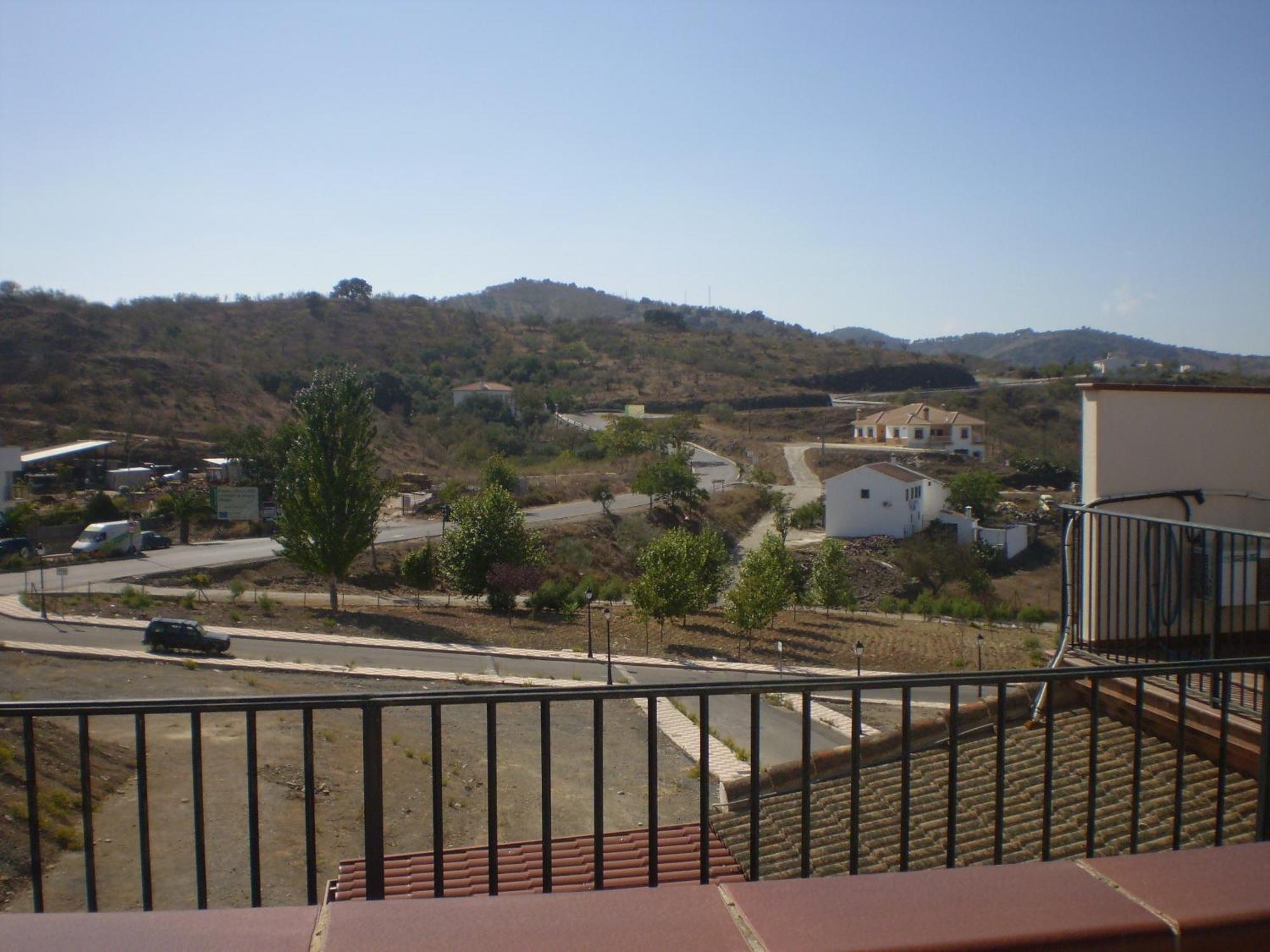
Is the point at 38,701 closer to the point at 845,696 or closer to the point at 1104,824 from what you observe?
the point at 1104,824

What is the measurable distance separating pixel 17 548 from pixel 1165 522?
1499 inches

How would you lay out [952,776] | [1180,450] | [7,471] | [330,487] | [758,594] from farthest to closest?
Answer: [7,471]
[330,487]
[758,594]
[1180,450]
[952,776]

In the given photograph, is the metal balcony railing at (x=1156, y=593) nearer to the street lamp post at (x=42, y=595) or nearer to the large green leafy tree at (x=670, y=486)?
the street lamp post at (x=42, y=595)

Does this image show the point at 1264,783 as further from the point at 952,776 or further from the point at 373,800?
the point at 373,800

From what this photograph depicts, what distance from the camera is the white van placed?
34.4 metres

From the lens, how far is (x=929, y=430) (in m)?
67.2

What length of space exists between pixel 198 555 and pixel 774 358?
71523 millimetres

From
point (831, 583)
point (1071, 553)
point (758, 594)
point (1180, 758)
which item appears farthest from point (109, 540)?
point (1180, 758)

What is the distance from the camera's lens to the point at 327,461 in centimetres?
3053

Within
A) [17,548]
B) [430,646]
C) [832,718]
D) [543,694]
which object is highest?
[543,694]

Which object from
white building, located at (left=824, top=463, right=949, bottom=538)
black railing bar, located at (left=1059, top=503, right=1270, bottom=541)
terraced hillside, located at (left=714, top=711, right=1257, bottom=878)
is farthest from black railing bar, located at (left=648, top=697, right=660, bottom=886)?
white building, located at (left=824, top=463, right=949, bottom=538)

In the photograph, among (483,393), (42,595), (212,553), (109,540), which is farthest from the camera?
(483,393)

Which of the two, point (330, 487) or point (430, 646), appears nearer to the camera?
point (430, 646)

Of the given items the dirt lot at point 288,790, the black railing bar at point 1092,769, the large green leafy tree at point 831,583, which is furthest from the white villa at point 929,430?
the black railing bar at point 1092,769
